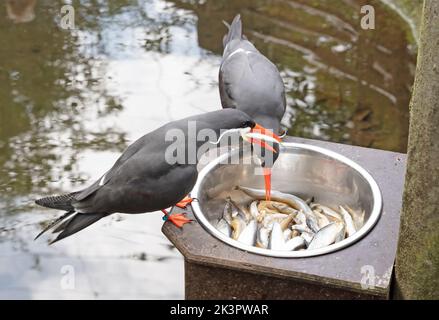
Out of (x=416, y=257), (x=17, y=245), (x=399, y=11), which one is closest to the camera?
(x=416, y=257)

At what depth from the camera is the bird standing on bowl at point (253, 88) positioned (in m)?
3.81

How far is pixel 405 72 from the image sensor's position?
242 inches

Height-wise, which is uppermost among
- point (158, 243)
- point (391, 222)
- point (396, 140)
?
point (391, 222)

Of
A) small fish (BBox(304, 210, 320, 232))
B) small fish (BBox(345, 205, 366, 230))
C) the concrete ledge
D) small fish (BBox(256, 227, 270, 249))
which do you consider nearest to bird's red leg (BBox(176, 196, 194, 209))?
the concrete ledge

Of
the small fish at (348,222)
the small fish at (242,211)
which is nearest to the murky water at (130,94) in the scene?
the small fish at (242,211)

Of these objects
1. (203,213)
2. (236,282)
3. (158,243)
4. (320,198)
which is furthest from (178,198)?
(158,243)

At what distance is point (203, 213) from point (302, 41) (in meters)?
3.73

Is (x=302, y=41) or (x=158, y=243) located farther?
(x=302, y=41)

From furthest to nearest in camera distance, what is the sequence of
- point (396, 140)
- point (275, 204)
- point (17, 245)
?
point (396, 140) < point (17, 245) < point (275, 204)

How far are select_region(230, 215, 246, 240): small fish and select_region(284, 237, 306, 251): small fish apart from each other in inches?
9.6

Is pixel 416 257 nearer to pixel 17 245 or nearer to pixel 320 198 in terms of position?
pixel 320 198

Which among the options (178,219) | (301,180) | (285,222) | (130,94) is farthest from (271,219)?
(130,94)

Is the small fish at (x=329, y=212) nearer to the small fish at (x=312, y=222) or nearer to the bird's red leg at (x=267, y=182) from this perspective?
the small fish at (x=312, y=222)

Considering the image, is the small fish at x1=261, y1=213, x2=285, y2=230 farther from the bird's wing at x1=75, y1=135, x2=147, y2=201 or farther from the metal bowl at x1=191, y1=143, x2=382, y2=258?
the bird's wing at x1=75, y1=135, x2=147, y2=201
